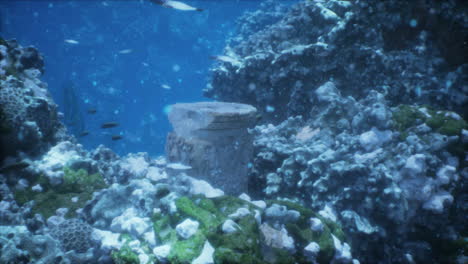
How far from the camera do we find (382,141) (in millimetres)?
5145

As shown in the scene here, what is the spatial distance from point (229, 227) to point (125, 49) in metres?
34.2

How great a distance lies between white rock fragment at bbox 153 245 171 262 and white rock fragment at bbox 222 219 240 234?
0.63 metres

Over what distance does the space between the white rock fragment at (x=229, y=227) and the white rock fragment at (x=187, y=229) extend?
355 mm

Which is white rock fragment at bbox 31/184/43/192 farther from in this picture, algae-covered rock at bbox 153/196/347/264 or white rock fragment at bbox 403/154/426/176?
white rock fragment at bbox 403/154/426/176

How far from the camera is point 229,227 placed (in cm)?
292

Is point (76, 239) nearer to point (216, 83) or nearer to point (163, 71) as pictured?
point (216, 83)

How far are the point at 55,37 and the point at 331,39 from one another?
5578 cm

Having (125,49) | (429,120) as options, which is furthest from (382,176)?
(125,49)

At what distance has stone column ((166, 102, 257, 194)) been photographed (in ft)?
16.0

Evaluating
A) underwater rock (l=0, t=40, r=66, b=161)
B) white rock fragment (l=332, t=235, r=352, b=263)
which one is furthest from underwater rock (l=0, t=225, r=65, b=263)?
white rock fragment (l=332, t=235, r=352, b=263)

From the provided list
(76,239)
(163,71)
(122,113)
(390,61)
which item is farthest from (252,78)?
(163,71)

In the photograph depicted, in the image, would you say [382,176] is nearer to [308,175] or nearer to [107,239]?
[308,175]

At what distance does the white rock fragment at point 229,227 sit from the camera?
2.90 metres

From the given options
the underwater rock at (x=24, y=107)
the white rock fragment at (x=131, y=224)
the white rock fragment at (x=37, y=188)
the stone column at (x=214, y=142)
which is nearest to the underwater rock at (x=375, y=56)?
the stone column at (x=214, y=142)
